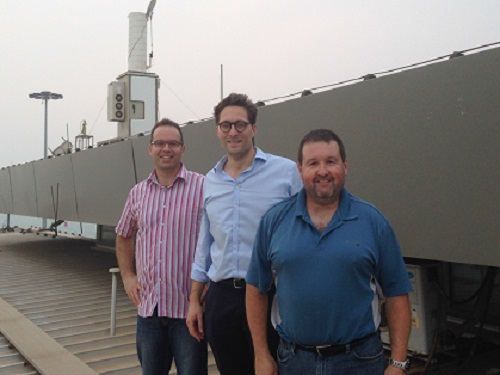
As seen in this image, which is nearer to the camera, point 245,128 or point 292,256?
point 292,256

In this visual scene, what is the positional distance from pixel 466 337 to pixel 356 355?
144 inches

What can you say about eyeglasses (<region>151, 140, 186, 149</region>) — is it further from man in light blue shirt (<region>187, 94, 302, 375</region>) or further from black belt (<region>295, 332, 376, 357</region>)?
black belt (<region>295, 332, 376, 357</region>)

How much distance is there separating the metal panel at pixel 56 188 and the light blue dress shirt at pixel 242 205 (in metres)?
10.0

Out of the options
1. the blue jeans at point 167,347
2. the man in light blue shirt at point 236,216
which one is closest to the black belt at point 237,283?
the man in light blue shirt at point 236,216

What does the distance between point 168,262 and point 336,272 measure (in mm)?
1173

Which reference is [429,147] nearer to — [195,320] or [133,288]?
[195,320]

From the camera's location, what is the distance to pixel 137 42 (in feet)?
53.2

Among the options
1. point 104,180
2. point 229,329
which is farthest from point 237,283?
point 104,180

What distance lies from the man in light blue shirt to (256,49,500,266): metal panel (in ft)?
5.42

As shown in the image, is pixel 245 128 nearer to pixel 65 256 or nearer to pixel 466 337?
pixel 466 337

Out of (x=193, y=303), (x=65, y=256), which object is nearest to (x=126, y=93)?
(x=65, y=256)

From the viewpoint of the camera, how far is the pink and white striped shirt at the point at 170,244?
8.87 feet

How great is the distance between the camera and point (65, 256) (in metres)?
15.0

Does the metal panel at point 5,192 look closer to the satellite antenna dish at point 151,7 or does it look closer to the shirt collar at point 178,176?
the satellite antenna dish at point 151,7
